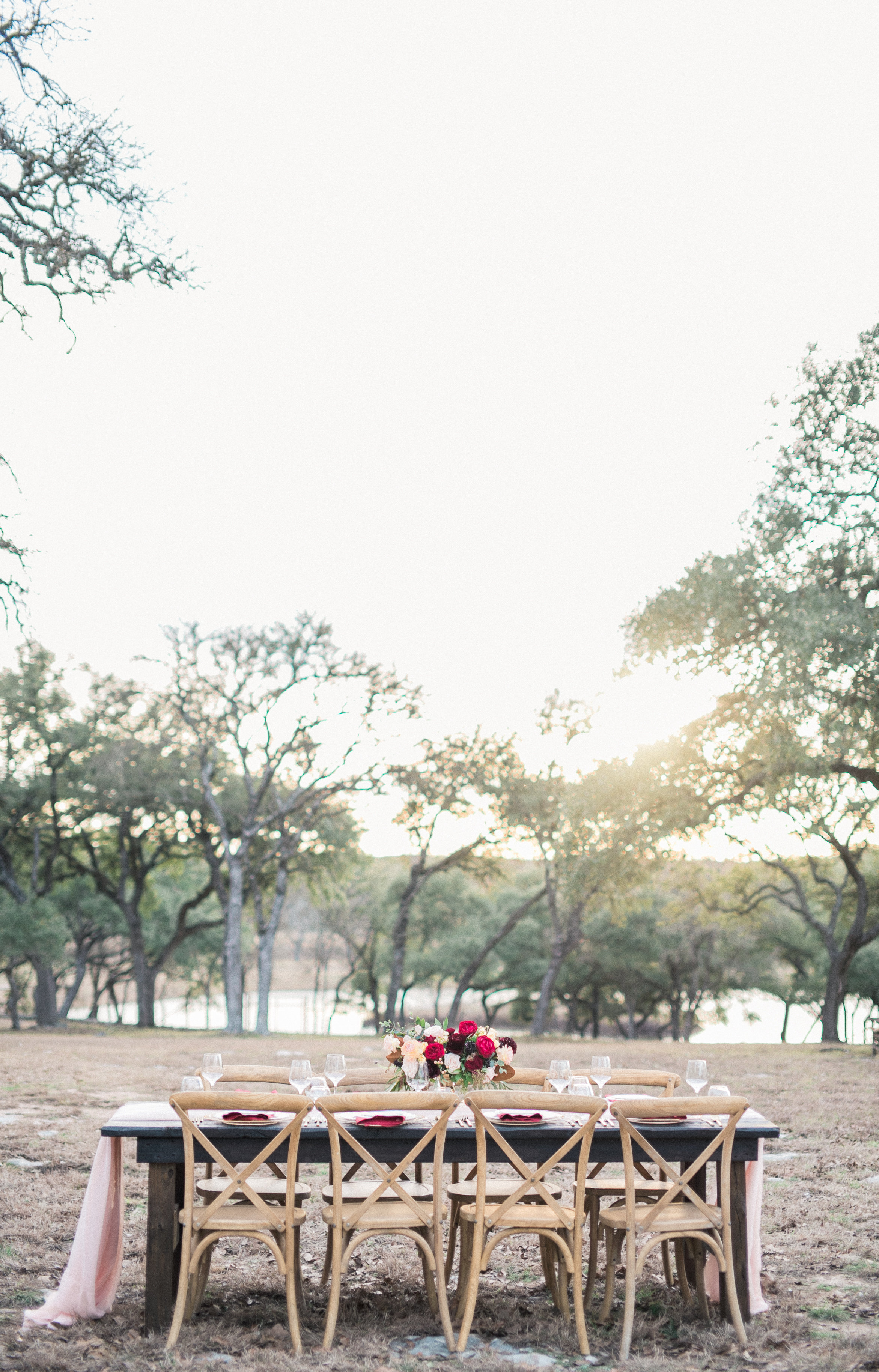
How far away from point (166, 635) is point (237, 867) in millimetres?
5648

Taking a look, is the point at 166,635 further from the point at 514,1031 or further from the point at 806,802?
the point at 514,1031

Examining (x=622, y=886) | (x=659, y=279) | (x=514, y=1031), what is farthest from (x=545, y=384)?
(x=514, y=1031)

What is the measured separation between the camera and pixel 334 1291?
4.46 metres

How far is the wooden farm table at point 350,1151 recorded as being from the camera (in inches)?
180

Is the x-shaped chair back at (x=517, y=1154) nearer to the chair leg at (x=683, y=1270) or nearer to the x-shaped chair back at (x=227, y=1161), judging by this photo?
the x-shaped chair back at (x=227, y=1161)

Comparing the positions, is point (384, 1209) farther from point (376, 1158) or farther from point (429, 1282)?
point (429, 1282)

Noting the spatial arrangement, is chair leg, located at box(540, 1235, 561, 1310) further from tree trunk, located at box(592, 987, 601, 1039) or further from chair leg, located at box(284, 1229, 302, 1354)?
tree trunk, located at box(592, 987, 601, 1039)

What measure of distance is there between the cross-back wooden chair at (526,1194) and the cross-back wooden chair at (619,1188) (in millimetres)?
353

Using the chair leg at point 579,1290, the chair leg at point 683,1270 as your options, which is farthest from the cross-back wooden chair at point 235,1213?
the chair leg at point 683,1270

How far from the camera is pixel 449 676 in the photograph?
26938mm

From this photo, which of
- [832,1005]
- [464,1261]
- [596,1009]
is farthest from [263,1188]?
[596,1009]

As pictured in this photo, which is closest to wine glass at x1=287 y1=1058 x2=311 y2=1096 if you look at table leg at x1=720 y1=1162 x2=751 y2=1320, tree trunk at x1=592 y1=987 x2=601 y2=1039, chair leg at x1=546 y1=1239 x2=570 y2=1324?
chair leg at x1=546 y1=1239 x2=570 y2=1324

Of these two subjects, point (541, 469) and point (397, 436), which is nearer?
point (397, 436)

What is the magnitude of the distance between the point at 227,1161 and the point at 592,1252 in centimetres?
196
